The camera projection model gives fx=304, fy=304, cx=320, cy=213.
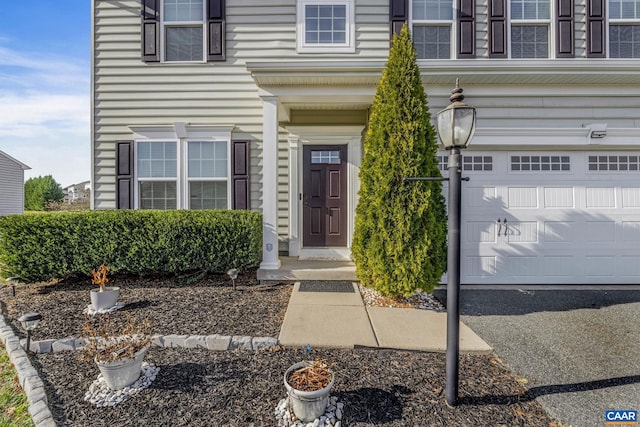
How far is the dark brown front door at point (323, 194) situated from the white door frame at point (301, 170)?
0.09 metres

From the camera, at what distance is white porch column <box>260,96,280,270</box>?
14.6 feet

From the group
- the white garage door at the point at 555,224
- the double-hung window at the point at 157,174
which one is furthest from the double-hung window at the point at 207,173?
the white garage door at the point at 555,224

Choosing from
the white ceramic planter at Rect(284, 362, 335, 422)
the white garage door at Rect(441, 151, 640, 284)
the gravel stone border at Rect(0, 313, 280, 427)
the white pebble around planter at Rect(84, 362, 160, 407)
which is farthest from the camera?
the white garage door at Rect(441, 151, 640, 284)

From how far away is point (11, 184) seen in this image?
705 inches

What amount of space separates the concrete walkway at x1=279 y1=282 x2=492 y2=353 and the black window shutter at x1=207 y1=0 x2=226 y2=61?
4.26 metres

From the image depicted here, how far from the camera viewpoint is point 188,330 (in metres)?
2.88

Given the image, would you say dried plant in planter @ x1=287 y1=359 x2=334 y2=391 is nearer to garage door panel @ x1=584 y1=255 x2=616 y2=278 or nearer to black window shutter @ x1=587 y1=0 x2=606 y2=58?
garage door panel @ x1=584 y1=255 x2=616 y2=278

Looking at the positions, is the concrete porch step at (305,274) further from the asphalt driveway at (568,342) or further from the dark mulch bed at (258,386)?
the asphalt driveway at (568,342)

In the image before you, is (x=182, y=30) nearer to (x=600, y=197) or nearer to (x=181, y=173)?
(x=181, y=173)

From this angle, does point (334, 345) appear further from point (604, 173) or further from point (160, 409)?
point (604, 173)

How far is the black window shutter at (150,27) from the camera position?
16.9 ft

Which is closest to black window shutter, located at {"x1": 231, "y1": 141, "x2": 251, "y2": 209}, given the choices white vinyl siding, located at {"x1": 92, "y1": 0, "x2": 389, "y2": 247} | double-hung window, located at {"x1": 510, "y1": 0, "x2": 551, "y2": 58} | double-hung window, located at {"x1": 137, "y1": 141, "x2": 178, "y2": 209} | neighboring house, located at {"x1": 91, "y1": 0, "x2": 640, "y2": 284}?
neighboring house, located at {"x1": 91, "y1": 0, "x2": 640, "y2": 284}

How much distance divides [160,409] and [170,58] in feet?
17.7

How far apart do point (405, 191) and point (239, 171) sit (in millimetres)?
2891
